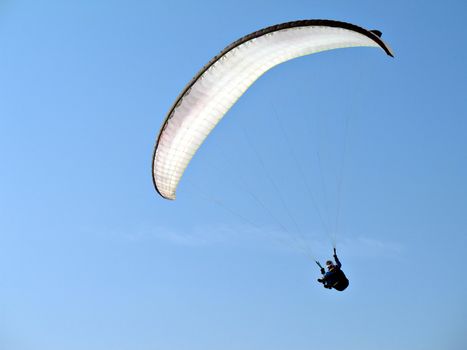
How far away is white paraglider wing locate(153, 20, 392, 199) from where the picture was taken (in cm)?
2152

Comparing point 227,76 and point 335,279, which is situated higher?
point 227,76

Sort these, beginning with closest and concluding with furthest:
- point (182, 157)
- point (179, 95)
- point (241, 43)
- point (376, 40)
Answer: point (376, 40) → point (241, 43) → point (179, 95) → point (182, 157)

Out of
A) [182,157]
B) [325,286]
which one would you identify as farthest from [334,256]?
[182,157]

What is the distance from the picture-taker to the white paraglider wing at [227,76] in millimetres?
21516

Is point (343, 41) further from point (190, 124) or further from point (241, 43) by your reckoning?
point (190, 124)

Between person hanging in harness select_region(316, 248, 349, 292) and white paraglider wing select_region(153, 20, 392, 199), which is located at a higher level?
white paraglider wing select_region(153, 20, 392, 199)

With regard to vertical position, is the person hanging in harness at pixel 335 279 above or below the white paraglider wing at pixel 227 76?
below

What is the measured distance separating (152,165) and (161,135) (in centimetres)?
191

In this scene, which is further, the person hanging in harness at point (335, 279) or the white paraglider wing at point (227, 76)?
the person hanging in harness at point (335, 279)

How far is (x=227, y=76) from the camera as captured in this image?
23.8 metres

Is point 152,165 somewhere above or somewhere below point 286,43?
below

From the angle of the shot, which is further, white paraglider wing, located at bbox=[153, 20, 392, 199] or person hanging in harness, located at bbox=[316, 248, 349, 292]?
person hanging in harness, located at bbox=[316, 248, 349, 292]

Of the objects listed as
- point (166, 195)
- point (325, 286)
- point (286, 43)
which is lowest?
point (325, 286)

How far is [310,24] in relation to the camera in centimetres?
2106
